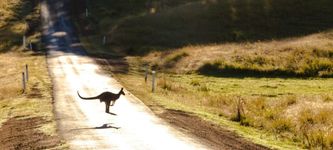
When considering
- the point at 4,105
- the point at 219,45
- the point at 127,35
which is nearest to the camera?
the point at 4,105

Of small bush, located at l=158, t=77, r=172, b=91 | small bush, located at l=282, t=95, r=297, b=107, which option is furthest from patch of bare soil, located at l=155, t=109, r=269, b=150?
small bush, located at l=158, t=77, r=172, b=91

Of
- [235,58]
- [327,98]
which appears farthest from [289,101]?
[235,58]

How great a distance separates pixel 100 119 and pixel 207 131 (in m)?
4.31

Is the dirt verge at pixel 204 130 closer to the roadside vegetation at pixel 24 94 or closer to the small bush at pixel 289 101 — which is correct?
the roadside vegetation at pixel 24 94

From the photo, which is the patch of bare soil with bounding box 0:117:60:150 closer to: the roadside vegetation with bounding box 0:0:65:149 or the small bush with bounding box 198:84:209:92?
the roadside vegetation with bounding box 0:0:65:149

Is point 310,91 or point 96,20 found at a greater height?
point 96,20

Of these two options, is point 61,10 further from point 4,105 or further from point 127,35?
point 4,105

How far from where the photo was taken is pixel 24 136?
696 inches

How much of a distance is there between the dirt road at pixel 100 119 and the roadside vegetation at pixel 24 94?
0.60 metres

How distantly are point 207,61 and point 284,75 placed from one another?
Answer: 642 centimetres

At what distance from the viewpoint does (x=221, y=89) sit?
32438 mm

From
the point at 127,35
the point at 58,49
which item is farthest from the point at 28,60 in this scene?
the point at 127,35

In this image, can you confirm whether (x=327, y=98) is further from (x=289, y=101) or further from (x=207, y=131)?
(x=207, y=131)

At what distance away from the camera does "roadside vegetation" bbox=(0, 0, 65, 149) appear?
17312 mm
